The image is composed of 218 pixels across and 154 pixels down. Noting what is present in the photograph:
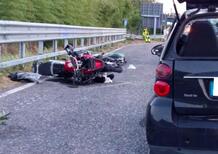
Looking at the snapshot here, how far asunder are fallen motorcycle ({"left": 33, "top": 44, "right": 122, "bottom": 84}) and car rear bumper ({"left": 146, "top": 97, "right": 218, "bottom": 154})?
5.41 meters

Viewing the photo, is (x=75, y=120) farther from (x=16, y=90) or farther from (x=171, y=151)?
(x=171, y=151)

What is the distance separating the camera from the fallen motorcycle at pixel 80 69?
956 centimetres

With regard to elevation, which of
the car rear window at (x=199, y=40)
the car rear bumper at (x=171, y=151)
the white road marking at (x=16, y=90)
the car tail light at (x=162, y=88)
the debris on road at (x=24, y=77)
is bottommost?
the white road marking at (x=16, y=90)

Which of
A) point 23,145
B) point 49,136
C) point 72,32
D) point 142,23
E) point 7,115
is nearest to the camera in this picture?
point 23,145

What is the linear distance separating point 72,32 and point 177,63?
11.5m

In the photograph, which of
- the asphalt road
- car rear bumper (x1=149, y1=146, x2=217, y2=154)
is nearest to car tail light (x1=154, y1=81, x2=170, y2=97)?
car rear bumper (x1=149, y1=146, x2=217, y2=154)

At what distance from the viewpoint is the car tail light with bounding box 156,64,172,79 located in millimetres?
4137

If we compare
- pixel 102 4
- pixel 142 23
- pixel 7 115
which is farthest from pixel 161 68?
pixel 142 23

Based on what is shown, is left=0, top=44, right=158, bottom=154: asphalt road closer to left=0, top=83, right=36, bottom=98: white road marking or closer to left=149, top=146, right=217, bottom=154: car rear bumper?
left=0, top=83, right=36, bottom=98: white road marking

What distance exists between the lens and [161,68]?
4.20 meters

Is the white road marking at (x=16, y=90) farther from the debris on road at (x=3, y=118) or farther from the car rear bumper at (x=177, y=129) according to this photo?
the car rear bumper at (x=177, y=129)

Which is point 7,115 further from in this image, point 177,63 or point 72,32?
point 72,32

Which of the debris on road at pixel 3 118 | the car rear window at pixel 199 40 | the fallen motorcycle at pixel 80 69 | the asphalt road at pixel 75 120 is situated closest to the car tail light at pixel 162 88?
the car rear window at pixel 199 40

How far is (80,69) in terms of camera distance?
958 cm
